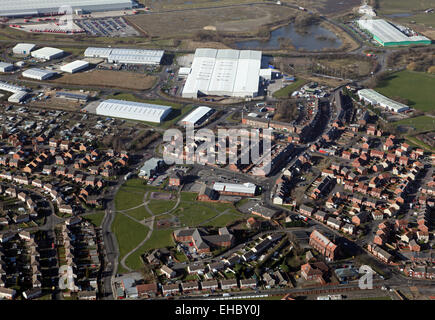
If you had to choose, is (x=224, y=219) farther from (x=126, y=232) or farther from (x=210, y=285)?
(x=210, y=285)

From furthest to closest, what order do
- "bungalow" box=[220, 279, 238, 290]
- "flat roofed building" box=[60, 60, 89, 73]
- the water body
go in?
the water body → "flat roofed building" box=[60, 60, 89, 73] → "bungalow" box=[220, 279, 238, 290]

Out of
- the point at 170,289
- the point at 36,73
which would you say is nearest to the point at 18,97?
the point at 36,73

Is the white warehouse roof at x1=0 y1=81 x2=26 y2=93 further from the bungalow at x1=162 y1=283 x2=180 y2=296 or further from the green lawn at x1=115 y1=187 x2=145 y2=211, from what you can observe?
the bungalow at x1=162 y1=283 x2=180 y2=296

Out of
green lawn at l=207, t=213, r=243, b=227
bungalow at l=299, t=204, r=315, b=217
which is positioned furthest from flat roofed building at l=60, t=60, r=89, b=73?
bungalow at l=299, t=204, r=315, b=217

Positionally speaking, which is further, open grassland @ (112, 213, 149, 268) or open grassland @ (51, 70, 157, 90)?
open grassland @ (51, 70, 157, 90)

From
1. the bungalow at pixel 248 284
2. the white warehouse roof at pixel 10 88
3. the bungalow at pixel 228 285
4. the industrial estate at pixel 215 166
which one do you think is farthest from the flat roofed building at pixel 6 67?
the bungalow at pixel 248 284

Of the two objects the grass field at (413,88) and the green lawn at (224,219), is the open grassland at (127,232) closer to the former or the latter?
the green lawn at (224,219)
